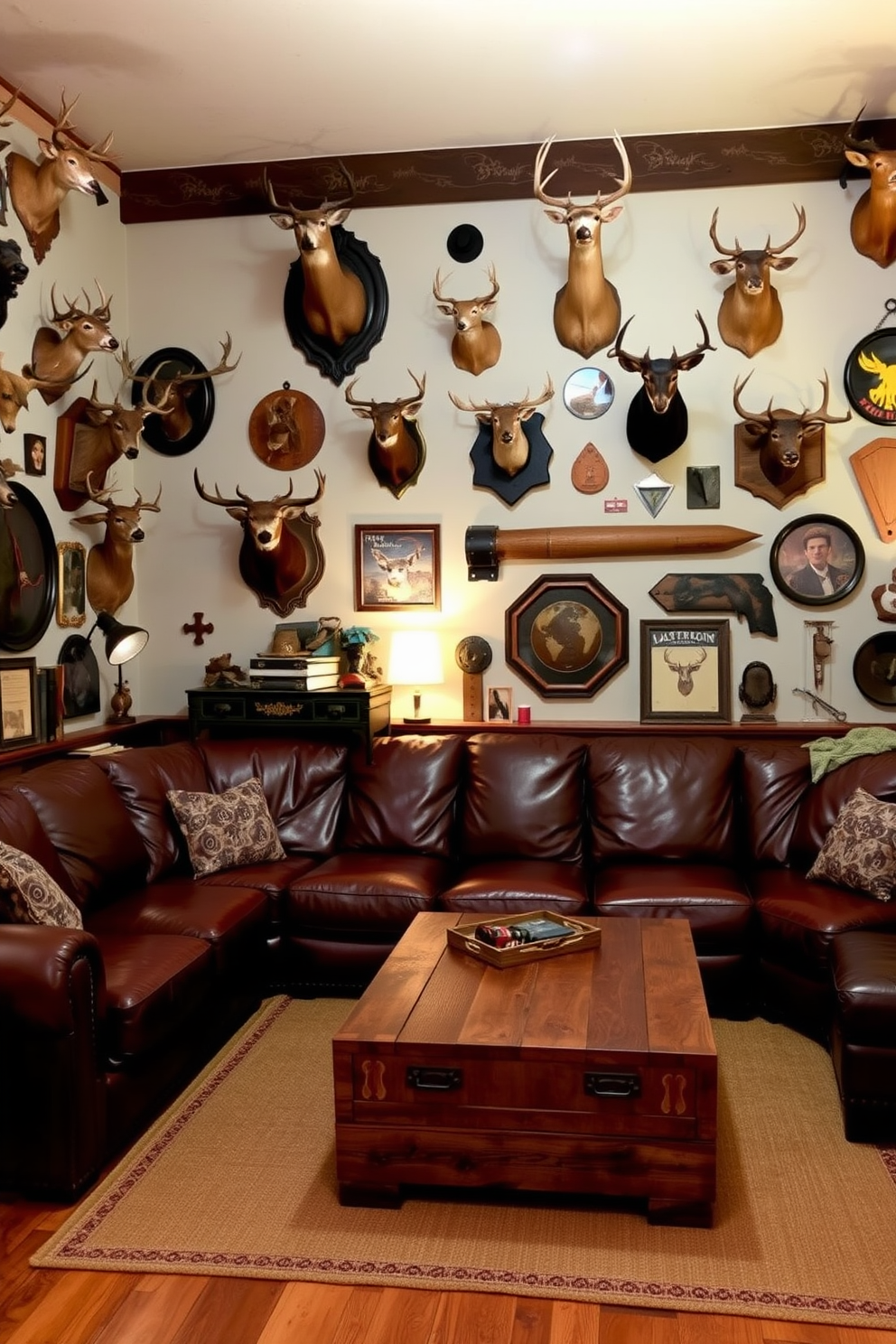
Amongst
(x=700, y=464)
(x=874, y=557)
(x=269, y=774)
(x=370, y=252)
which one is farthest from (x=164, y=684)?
(x=874, y=557)

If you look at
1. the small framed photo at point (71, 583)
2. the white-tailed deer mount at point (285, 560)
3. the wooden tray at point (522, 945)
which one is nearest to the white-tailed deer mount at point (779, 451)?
the white-tailed deer mount at point (285, 560)

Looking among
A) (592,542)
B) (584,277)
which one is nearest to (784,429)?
(592,542)

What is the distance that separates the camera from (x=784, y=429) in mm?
4711

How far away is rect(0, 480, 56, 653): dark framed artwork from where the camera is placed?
434cm

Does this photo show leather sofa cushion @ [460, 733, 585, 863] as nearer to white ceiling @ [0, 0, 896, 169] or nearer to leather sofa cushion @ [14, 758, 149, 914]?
leather sofa cushion @ [14, 758, 149, 914]

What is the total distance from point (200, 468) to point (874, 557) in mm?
3252

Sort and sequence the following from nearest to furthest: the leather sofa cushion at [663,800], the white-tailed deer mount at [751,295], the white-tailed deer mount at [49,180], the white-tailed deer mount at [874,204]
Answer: the white-tailed deer mount at [49,180] < the leather sofa cushion at [663,800] < the white-tailed deer mount at [874,204] < the white-tailed deer mount at [751,295]

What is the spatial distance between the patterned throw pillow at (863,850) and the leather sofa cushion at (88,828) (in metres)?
2.55

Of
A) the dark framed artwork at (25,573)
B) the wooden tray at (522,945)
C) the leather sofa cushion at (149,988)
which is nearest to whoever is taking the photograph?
the leather sofa cushion at (149,988)

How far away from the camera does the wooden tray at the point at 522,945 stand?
3160mm

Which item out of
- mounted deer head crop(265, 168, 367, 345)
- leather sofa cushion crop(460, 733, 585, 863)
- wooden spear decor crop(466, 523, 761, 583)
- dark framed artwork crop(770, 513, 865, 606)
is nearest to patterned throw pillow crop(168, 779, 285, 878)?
leather sofa cushion crop(460, 733, 585, 863)

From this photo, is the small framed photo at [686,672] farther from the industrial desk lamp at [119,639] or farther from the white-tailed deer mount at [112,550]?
the white-tailed deer mount at [112,550]

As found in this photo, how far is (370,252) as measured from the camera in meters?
5.24

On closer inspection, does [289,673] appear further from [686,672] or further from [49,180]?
[49,180]
